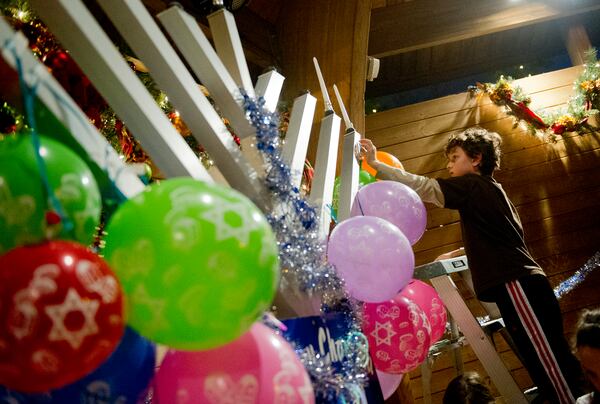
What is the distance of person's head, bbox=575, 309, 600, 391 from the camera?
1.41m

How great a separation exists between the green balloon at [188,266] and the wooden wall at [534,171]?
120 inches

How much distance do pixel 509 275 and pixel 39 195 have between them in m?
1.63

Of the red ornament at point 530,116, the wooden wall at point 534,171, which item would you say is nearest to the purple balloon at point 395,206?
the wooden wall at point 534,171

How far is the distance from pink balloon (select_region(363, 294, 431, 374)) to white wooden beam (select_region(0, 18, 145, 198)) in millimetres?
892

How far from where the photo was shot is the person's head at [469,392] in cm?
176

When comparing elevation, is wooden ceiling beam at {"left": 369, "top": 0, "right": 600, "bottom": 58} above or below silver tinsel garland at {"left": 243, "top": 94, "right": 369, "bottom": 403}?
above

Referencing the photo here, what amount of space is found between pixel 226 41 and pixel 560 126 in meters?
3.17

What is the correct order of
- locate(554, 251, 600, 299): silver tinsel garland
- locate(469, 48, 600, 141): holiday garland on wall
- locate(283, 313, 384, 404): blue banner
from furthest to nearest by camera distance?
locate(469, 48, 600, 141): holiday garland on wall, locate(554, 251, 600, 299): silver tinsel garland, locate(283, 313, 384, 404): blue banner

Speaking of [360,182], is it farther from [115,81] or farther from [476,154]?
[115,81]

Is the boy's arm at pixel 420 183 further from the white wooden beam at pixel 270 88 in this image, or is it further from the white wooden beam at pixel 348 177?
the white wooden beam at pixel 270 88

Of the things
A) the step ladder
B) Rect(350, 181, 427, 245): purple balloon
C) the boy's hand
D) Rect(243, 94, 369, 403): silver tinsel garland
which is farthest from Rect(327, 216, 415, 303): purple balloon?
the boy's hand

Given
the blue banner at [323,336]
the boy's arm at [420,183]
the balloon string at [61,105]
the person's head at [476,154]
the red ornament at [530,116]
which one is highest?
the red ornament at [530,116]

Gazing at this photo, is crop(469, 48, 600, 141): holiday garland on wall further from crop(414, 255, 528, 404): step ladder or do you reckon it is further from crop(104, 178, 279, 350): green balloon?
crop(104, 178, 279, 350): green balloon

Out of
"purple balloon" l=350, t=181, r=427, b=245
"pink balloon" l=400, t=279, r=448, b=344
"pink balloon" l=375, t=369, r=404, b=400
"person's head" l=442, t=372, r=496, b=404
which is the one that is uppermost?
"purple balloon" l=350, t=181, r=427, b=245
